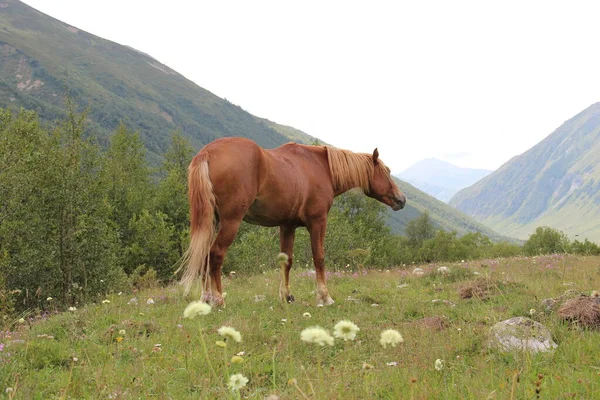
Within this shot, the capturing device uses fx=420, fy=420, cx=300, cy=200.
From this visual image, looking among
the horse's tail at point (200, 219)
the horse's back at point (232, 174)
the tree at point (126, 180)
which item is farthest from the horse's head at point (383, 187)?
the tree at point (126, 180)

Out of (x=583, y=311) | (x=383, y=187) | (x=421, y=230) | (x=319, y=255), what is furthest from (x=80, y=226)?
(x=421, y=230)

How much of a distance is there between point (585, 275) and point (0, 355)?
490 inches

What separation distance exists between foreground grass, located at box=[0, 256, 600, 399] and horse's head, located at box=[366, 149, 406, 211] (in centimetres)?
245

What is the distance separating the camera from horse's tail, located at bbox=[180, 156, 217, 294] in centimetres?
682

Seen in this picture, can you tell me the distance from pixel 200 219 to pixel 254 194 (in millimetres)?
1068

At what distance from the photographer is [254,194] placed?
7.49 meters

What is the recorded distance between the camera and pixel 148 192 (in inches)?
1633

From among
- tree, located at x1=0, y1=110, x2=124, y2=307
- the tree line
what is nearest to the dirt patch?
the tree line

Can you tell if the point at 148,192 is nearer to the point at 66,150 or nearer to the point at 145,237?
the point at 145,237

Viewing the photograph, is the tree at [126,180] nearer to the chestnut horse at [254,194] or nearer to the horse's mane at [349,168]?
the horse's mane at [349,168]

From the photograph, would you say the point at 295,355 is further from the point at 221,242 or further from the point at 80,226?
the point at 80,226

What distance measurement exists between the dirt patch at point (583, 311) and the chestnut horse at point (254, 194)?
3.97m

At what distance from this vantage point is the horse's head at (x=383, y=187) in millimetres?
10102

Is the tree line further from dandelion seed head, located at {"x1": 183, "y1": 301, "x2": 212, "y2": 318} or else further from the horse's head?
dandelion seed head, located at {"x1": 183, "y1": 301, "x2": 212, "y2": 318}
